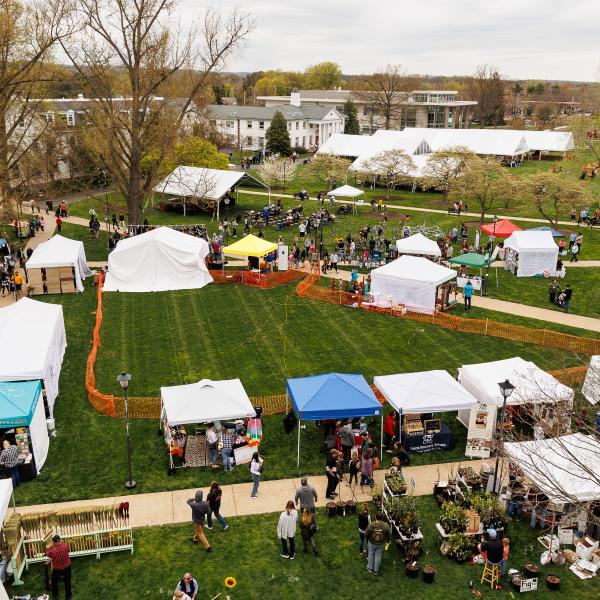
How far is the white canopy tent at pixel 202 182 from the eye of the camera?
42.2 metres

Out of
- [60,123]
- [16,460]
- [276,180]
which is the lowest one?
[16,460]

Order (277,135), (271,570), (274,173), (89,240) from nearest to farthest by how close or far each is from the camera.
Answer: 1. (271,570)
2. (89,240)
3. (274,173)
4. (277,135)

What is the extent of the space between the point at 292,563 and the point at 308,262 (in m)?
22.6

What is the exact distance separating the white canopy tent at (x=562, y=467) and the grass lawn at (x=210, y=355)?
268 centimetres

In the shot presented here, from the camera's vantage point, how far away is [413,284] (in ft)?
83.4

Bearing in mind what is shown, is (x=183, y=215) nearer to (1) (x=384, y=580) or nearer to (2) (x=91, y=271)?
(2) (x=91, y=271)

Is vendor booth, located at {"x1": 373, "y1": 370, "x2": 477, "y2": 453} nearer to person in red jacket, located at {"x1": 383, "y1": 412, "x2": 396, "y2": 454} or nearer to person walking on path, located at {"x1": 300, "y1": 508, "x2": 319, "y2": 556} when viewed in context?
person in red jacket, located at {"x1": 383, "y1": 412, "x2": 396, "y2": 454}

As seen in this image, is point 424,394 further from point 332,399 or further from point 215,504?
point 215,504

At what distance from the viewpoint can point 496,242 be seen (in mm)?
37750

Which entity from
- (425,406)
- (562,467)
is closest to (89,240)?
(425,406)

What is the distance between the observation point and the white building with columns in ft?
265

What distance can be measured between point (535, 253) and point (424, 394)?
713 inches

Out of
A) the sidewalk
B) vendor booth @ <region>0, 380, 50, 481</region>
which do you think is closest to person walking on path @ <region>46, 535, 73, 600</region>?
the sidewalk

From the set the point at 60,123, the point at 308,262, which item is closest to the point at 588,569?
the point at 308,262
